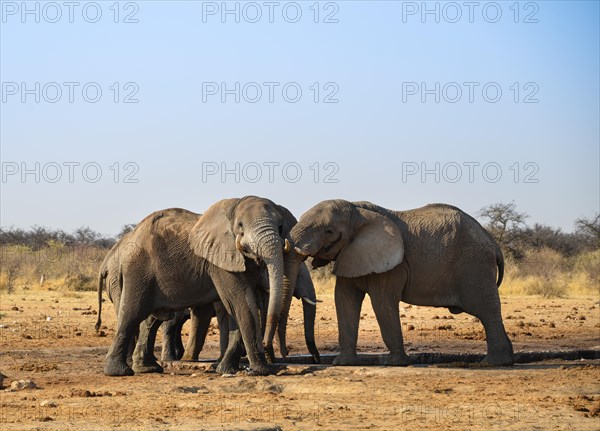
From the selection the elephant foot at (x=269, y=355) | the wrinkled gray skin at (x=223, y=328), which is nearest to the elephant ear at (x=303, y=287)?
the wrinkled gray skin at (x=223, y=328)

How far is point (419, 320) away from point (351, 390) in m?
10.8

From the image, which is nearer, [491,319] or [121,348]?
[121,348]

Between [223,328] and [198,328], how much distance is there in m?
0.72

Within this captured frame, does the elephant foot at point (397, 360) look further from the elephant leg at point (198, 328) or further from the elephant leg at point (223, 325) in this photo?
the elephant leg at point (198, 328)

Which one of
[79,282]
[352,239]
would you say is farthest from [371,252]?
[79,282]

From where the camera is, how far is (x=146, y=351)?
606 inches

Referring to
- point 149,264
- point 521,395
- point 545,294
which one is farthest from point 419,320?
point 521,395

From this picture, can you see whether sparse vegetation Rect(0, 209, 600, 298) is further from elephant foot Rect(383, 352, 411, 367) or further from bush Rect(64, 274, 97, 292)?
elephant foot Rect(383, 352, 411, 367)

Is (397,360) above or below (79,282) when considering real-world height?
below

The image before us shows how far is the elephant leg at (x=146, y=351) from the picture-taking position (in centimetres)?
1530

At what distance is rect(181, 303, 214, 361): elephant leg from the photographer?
631 inches

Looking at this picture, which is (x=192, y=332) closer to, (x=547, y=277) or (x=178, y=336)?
(x=178, y=336)

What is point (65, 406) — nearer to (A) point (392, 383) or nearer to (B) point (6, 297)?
(A) point (392, 383)

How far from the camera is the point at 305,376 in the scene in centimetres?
1373
